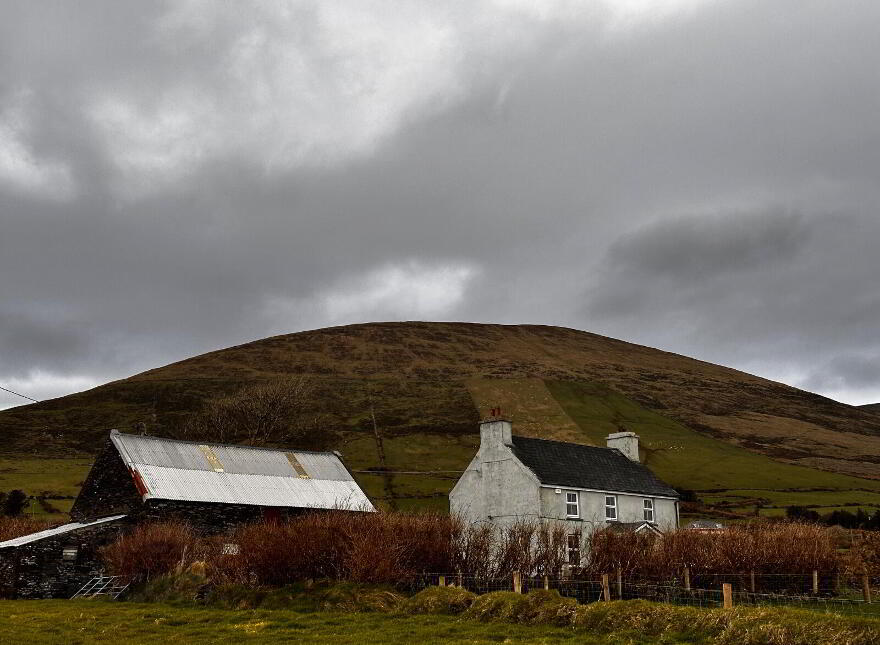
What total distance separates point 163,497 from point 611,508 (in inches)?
1141

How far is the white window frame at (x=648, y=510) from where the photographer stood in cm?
5953

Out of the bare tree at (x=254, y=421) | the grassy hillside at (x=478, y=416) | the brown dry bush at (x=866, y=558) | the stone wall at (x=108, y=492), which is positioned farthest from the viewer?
the grassy hillside at (x=478, y=416)

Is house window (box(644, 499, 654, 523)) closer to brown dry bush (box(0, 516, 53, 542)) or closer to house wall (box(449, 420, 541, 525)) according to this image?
house wall (box(449, 420, 541, 525))

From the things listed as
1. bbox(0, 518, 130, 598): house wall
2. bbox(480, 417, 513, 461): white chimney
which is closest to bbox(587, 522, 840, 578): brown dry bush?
bbox(480, 417, 513, 461): white chimney

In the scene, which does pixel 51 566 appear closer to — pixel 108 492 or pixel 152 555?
pixel 152 555

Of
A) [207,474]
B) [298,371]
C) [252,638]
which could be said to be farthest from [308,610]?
[298,371]

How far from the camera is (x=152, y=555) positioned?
3709 cm

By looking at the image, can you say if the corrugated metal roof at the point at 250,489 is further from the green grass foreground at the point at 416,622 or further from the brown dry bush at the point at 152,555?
→ the green grass foreground at the point at 416,622

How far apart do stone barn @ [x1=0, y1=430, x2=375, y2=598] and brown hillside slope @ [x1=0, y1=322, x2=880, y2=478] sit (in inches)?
2326

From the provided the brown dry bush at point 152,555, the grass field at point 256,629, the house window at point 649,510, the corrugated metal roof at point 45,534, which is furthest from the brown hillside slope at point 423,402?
the grass field at point 256,629

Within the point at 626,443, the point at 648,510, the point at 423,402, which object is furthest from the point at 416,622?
the point at 423,402

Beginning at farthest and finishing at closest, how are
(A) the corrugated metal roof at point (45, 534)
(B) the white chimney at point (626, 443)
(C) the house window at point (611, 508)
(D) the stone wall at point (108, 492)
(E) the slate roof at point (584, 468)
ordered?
(B) the white chimney at point (626, 443) → (C) the house window at point (611, 508) → (E) the slate roof at point (584, 468) → (D) the stone wall at point (108, 492) → (A) the corrugated metal roof at point (45, 534)

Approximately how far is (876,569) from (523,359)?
159 m

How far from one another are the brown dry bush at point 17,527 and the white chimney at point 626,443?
41.4 metres
